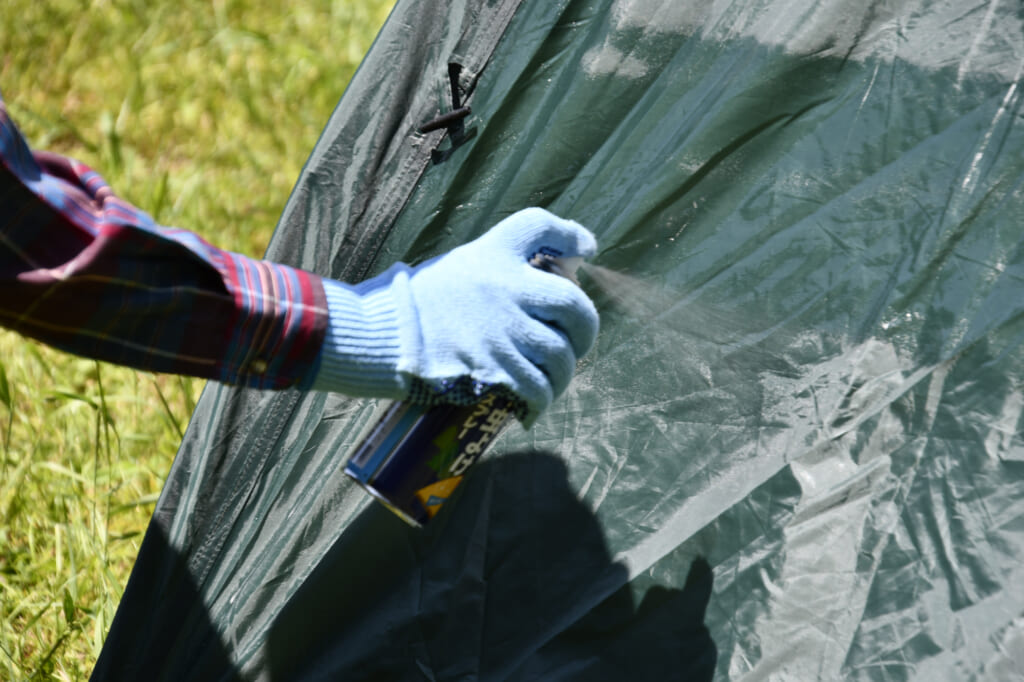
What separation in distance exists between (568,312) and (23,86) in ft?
7.26

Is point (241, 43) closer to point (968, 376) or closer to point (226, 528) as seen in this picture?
point (226, 528)

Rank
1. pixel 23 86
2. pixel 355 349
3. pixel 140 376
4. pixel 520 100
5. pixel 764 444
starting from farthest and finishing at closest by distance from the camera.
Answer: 1. pixel 23 86
2. pixel 140 376
3. pixel 520 100
4. pixel 764 444
5. pixel 355 349

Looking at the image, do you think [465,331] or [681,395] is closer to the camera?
[465,331]

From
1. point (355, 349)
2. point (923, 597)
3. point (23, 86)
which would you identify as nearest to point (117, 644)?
point (355, 349)

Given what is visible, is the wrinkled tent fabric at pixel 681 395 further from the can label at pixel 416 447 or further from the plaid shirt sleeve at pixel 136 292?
the plaid shirt sleeve at pixel 136 292

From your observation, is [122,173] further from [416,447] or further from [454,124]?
[416,447]

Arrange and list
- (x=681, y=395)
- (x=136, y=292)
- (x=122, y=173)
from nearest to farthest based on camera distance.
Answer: (x=136, y=292)
(x=681, y=395)
(x=122, y=173)

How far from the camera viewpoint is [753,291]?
1.11 metres

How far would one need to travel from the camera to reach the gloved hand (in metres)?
0.94

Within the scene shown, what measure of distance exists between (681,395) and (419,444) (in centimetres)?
33

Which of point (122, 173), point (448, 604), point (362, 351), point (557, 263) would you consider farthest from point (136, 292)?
point (122, 173)

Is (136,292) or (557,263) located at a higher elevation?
(557,263)

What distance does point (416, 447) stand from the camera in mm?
1008

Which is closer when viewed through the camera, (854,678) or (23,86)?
(854,678)
